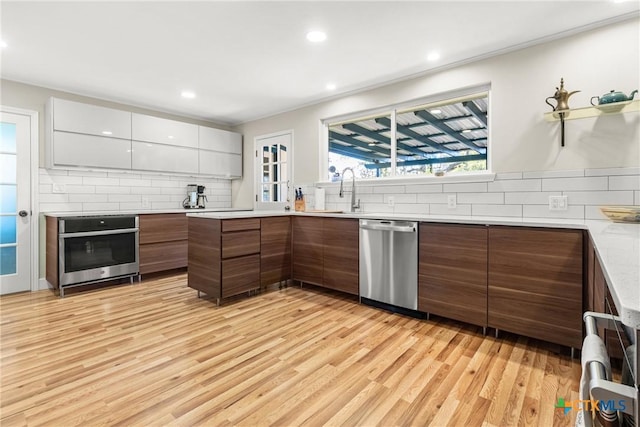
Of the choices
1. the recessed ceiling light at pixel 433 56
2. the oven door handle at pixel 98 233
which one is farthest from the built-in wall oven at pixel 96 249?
the recessed ceiling light at pixel 433 56

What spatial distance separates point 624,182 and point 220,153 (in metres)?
4.68

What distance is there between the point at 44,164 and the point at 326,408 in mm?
4054

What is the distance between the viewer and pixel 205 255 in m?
3.13

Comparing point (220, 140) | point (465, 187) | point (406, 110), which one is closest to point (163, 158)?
point (220, 140)

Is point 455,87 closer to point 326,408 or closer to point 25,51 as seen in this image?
point 326,408

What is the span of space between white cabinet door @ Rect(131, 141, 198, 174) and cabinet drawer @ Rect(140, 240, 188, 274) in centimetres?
105

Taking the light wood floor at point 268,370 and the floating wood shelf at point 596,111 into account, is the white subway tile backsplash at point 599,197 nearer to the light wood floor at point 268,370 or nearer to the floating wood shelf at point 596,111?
the floating wood shelf at point 596,111

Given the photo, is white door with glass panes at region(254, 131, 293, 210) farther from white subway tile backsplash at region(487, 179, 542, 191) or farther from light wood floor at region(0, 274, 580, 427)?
white subway tile backsplash at region(487, 179, 542, 191)

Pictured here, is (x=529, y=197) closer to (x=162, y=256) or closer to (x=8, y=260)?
(x=162, y=256)

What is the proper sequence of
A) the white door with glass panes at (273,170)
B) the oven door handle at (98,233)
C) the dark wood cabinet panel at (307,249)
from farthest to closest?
the white door with glass panes at (273,170) → the dark wood cabinet panel at (307,249) → the oven door handle at (98,233)

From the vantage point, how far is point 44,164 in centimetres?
363

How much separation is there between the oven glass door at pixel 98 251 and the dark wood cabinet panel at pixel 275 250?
1665mm

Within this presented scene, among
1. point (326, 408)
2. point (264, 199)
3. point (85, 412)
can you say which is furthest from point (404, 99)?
point (85, 412)

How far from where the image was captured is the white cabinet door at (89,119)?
352 cm
